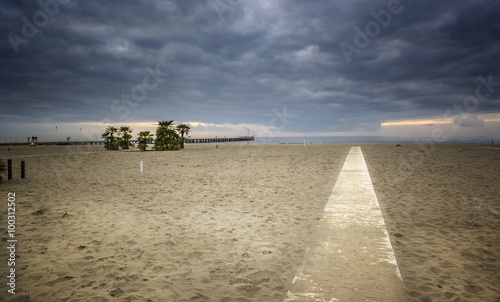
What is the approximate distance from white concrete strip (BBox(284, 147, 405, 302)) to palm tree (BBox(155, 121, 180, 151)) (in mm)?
34845

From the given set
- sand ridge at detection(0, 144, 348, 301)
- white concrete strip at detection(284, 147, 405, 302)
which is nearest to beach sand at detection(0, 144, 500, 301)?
sand ridge at detection(0, 144, 348, 301)

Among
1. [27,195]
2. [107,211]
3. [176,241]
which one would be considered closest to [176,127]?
[27,195]

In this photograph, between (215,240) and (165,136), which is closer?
(215,240)

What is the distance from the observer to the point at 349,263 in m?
4.23

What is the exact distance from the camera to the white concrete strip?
136 inches

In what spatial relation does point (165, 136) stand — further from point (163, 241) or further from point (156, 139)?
point (163, 241)

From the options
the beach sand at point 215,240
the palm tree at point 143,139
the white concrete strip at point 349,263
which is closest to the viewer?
the white concrete strip at point 349,263

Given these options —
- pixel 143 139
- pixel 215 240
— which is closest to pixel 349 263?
pixel 215 240

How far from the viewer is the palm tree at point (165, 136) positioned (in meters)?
38.1

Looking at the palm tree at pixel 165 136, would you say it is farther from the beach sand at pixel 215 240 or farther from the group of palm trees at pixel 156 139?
the beach sand at pixel 215 240

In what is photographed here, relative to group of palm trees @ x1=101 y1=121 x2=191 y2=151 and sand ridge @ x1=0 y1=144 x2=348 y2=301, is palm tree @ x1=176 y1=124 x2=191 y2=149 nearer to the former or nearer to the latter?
group of palm trees @ x1=101 y1=121 x2=191 y2=151

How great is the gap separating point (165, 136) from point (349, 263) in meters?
37.5

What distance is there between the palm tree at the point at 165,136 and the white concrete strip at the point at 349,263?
34.8 meters

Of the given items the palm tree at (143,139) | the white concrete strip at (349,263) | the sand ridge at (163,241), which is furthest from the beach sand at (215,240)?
the palm tree at (143,139)
